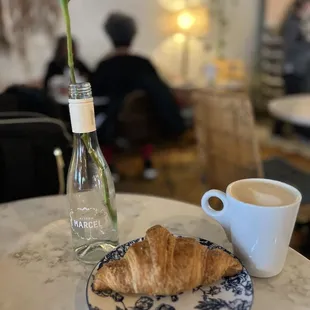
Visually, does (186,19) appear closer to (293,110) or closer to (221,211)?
(293,110)

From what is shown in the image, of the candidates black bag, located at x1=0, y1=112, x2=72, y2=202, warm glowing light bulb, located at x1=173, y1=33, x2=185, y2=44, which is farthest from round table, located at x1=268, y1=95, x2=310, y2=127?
warm glowing light bulb, located at x1=173, y1=33, x2=185, y2=44

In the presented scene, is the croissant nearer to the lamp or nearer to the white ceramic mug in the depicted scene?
the white ceramic mug

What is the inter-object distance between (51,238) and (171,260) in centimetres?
30

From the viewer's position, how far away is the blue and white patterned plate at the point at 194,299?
1.84ft

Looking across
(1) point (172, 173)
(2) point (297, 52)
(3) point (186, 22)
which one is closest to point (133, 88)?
(1) point (172, 173)

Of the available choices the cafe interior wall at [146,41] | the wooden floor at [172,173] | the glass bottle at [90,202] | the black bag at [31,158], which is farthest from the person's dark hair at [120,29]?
the glass bottle at [90,202]

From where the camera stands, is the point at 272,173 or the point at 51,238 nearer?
the point at 51,238

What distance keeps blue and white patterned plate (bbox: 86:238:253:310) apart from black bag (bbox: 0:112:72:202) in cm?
66

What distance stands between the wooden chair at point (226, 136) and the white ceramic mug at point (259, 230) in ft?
2.44

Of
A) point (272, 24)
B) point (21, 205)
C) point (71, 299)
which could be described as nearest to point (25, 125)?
point (21, 205)

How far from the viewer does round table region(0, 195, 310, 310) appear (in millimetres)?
610

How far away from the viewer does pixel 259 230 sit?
0.61 metres

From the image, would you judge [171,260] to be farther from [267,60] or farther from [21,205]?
[267,60]

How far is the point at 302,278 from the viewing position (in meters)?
0.65
